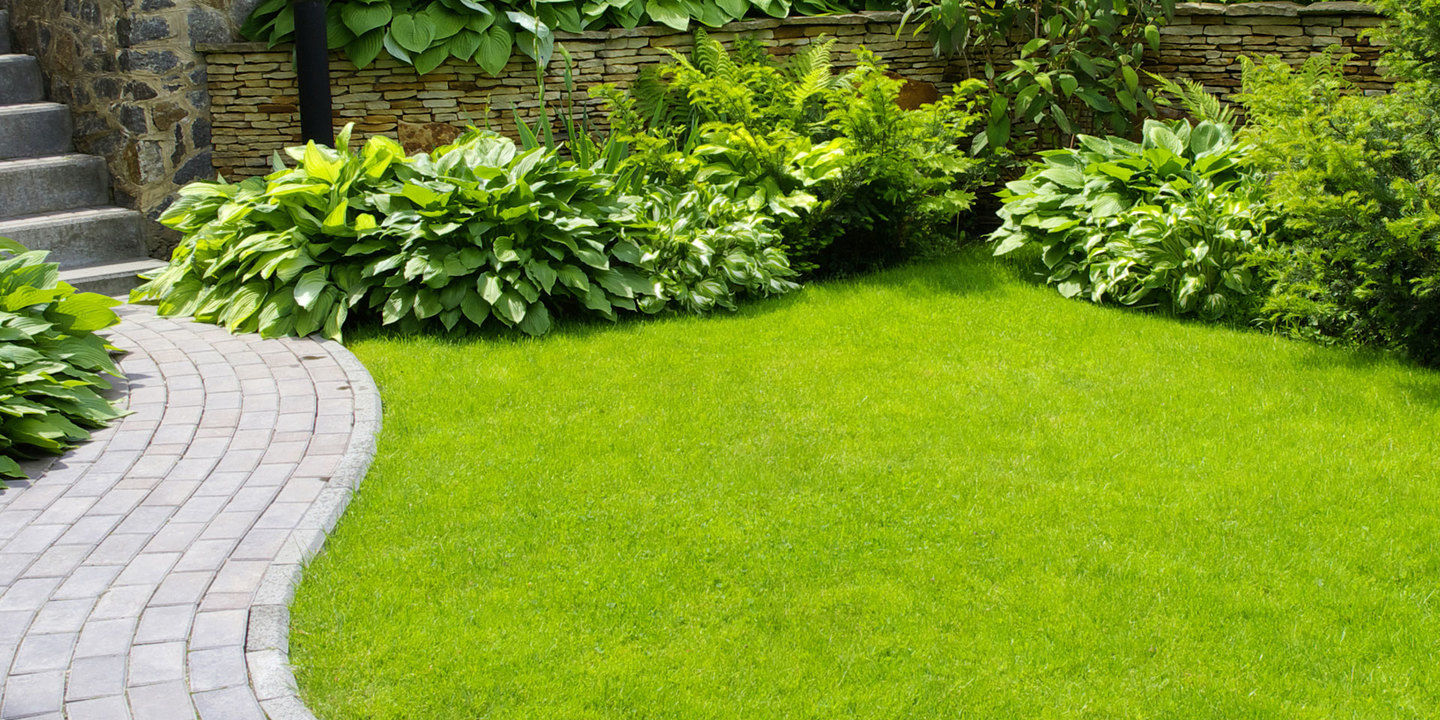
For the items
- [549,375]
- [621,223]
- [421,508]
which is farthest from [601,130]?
[421,508]

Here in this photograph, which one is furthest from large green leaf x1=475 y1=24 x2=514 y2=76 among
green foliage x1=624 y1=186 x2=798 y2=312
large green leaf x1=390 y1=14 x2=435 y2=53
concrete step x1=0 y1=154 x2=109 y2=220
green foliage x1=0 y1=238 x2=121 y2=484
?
green foliage x1=0 y1=238 x2=121 y2=484

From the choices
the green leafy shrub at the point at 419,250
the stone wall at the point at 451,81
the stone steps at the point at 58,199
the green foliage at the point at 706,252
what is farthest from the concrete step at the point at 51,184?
the green foliage at the point at 706,252

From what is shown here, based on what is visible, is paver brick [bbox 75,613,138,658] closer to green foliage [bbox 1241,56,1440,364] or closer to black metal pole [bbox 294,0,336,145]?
black metal pole [bbox 294,0,336,145]

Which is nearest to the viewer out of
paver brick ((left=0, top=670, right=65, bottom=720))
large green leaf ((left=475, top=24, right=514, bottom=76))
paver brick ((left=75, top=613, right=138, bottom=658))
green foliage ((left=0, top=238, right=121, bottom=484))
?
paver brick ((left=0, top=670, right=65, bottom=720))

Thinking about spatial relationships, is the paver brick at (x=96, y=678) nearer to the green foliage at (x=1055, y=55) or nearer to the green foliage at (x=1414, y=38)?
the green foliage at (x=1414, y=38)

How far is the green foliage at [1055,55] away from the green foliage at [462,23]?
161 cm

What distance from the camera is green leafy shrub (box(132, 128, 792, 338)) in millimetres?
5242

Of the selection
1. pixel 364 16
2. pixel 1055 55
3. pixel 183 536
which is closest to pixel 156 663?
pixel 183 536

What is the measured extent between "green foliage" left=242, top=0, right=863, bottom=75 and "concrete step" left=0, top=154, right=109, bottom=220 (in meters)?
1.20

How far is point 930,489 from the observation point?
12.1ft

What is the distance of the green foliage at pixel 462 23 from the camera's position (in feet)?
21.5

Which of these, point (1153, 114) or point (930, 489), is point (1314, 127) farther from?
point (930, 489)

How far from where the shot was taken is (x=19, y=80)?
22.1 ft

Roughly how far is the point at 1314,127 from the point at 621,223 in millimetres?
3197
